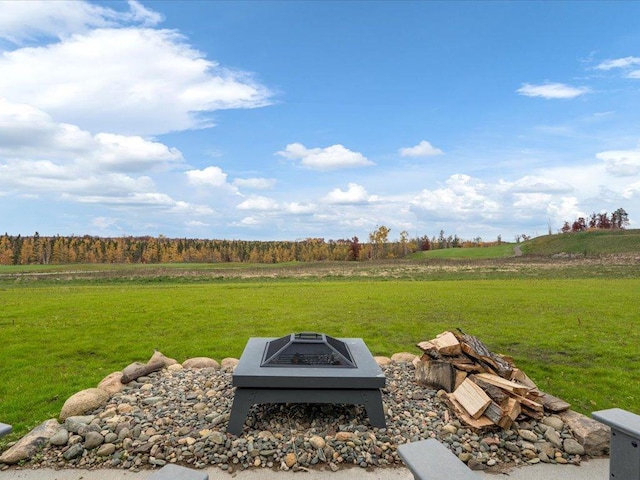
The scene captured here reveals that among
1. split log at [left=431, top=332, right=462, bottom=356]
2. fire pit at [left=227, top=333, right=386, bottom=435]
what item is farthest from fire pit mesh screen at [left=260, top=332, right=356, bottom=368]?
split log at [left=431, top=332, right=462, bottom=356]

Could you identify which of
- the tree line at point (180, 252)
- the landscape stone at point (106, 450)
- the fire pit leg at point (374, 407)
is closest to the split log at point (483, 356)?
the fire pit leg at point (374, 407)

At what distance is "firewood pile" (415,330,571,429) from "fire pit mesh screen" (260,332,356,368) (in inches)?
65.2

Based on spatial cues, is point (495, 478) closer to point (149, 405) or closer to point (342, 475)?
point (342, 475)

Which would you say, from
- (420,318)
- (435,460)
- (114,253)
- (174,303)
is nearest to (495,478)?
(435,460)

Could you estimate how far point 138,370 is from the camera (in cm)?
689

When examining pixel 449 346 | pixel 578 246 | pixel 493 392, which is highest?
pixel 578 246

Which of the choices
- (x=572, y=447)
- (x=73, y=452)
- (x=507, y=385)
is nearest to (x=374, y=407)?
(x=507, y=385)

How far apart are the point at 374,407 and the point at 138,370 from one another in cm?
415

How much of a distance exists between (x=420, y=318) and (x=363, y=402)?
871 centimetres

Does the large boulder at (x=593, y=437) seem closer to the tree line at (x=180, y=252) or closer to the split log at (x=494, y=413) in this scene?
the split log at (x=494, y=413)

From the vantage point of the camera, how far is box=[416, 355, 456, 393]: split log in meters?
6.34

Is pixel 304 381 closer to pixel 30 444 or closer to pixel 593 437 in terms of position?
pixel 30 444

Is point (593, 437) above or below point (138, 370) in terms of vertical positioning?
below

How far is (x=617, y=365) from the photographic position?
28.2 ft
